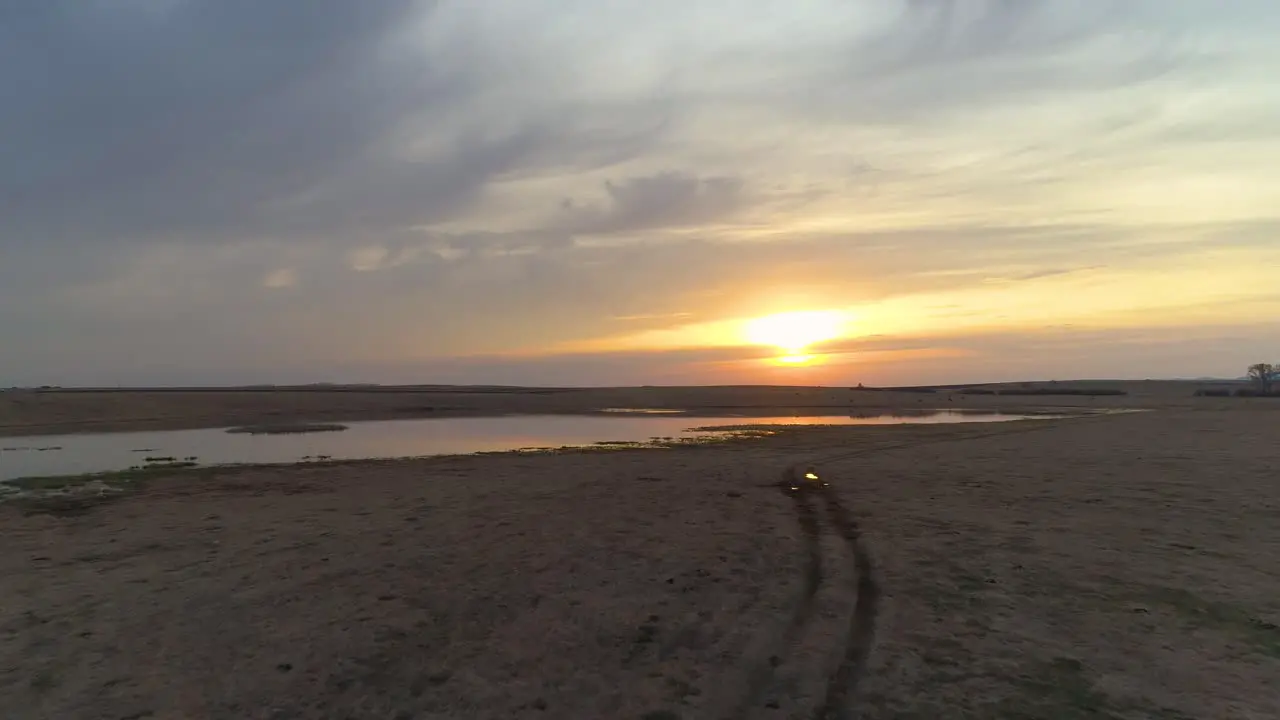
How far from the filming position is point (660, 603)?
30.3 feet

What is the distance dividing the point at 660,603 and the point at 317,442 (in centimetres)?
3094

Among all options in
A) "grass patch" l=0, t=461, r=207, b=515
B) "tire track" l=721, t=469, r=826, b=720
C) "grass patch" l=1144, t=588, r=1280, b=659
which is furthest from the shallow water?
"grass patch" l=1144, t=588, r=1280, b=659

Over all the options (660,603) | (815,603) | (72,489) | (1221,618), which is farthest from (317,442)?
(1221,618)

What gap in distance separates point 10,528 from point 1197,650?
62.2 feet

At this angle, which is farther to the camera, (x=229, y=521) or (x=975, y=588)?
(x=229, y=521)

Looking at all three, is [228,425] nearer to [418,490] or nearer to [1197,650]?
[418,490]

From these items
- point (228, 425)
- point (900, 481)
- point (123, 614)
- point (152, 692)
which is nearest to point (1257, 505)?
point (900, 481)

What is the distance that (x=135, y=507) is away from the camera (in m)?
16.6

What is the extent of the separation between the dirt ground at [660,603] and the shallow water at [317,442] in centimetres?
1257

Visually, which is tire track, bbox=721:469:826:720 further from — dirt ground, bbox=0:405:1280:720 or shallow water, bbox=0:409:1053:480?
shallow water, bbox=0:409:1053:480

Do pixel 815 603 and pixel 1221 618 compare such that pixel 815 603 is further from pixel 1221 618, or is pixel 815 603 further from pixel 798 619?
pixel 1221 618

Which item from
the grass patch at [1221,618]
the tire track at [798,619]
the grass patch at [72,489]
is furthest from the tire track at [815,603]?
the grass patch at [72,489]

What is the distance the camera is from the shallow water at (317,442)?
28378mm

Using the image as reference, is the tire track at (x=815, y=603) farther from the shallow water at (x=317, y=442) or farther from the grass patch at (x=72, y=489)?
the shallow water at (x=317, y=442)
